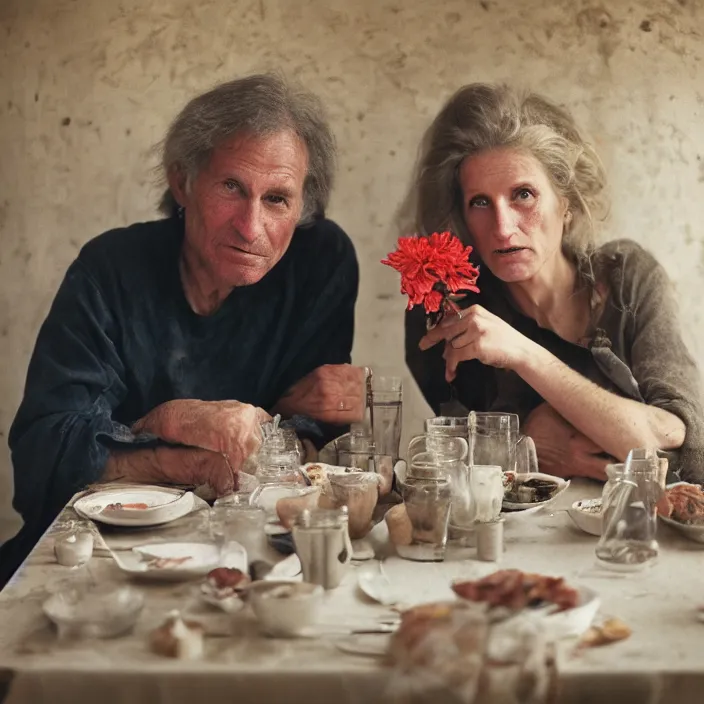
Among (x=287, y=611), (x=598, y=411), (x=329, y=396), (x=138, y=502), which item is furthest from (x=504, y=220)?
(x=287, y=611)

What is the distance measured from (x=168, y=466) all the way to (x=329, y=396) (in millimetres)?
488

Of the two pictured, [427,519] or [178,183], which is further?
[178,183]

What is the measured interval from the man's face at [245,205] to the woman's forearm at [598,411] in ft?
2.54

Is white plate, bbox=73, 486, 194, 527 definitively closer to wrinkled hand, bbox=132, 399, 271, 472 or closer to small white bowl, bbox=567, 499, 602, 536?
wrinkled hand, bbox=132, 399, 271, 472

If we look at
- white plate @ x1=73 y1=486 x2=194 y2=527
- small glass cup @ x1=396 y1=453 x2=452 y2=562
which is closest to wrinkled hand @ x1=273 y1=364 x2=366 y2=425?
white plate @ x1=73 y1=486 x2=194 y2=527

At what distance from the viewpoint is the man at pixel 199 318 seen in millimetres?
2408

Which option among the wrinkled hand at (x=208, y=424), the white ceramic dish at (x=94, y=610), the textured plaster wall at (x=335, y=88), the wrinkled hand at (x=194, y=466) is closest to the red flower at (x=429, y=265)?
the textured plaster wall at (x=335, y=88)

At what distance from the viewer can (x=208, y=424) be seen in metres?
2.42

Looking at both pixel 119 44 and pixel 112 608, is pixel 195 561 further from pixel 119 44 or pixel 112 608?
pixel 119 44

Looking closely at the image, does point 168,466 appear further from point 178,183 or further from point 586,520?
point 586,520

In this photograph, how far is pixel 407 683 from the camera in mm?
1166

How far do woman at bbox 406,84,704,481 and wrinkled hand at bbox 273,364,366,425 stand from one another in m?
0.18

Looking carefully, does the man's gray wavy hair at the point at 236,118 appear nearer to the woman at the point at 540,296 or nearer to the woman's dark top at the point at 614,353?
the woman at the point at 540,296

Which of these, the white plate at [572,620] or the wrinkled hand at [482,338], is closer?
the white plate at [572,620]
